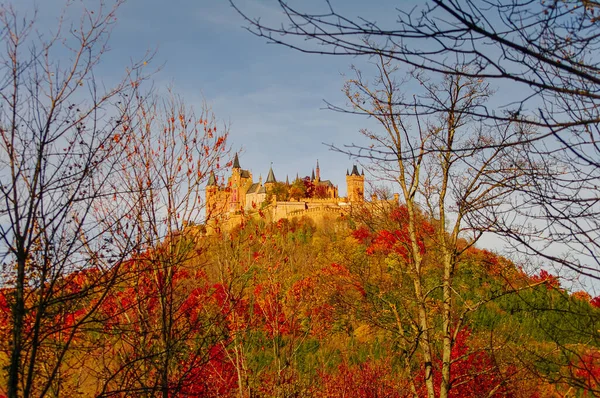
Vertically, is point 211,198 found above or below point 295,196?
below

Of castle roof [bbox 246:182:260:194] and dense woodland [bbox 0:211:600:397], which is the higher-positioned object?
castle roof [bbox 246:182:260:194]

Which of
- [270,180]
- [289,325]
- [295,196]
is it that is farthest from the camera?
[270,180]

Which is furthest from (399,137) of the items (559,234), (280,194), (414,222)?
(280,194)

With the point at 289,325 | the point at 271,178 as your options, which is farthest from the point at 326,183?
the point at 289,325

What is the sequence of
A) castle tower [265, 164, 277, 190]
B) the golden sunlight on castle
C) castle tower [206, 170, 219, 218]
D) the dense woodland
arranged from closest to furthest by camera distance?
the dense woodland → castle tower [206, 170, 219, 218] → the golden sunlight on castle → castle tower [265, 164, 277, 190]

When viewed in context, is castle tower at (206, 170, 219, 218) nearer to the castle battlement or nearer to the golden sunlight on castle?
the golden sunlight on castle

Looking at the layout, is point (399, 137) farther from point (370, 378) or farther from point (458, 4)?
point (370, 378)

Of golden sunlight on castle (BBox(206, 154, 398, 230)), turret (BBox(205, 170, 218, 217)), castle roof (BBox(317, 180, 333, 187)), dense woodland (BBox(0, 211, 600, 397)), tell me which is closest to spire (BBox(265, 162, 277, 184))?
golden sunlight on castle (BBox(206, 154, 398, 230))

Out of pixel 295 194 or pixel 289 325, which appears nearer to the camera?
pixel 289 325

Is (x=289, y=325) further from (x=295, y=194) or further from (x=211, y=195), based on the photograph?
(x=295, y=194)

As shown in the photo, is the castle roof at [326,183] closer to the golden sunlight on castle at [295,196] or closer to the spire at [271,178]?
the golden sunlight on castle at [295,196]

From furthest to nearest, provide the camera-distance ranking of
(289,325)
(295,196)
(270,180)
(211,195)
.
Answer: (270,180)
(295,196)
(289,325)
(211,195)

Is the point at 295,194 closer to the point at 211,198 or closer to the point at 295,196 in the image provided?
the point at 295,196

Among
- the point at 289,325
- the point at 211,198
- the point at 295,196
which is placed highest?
the point at 295,196
